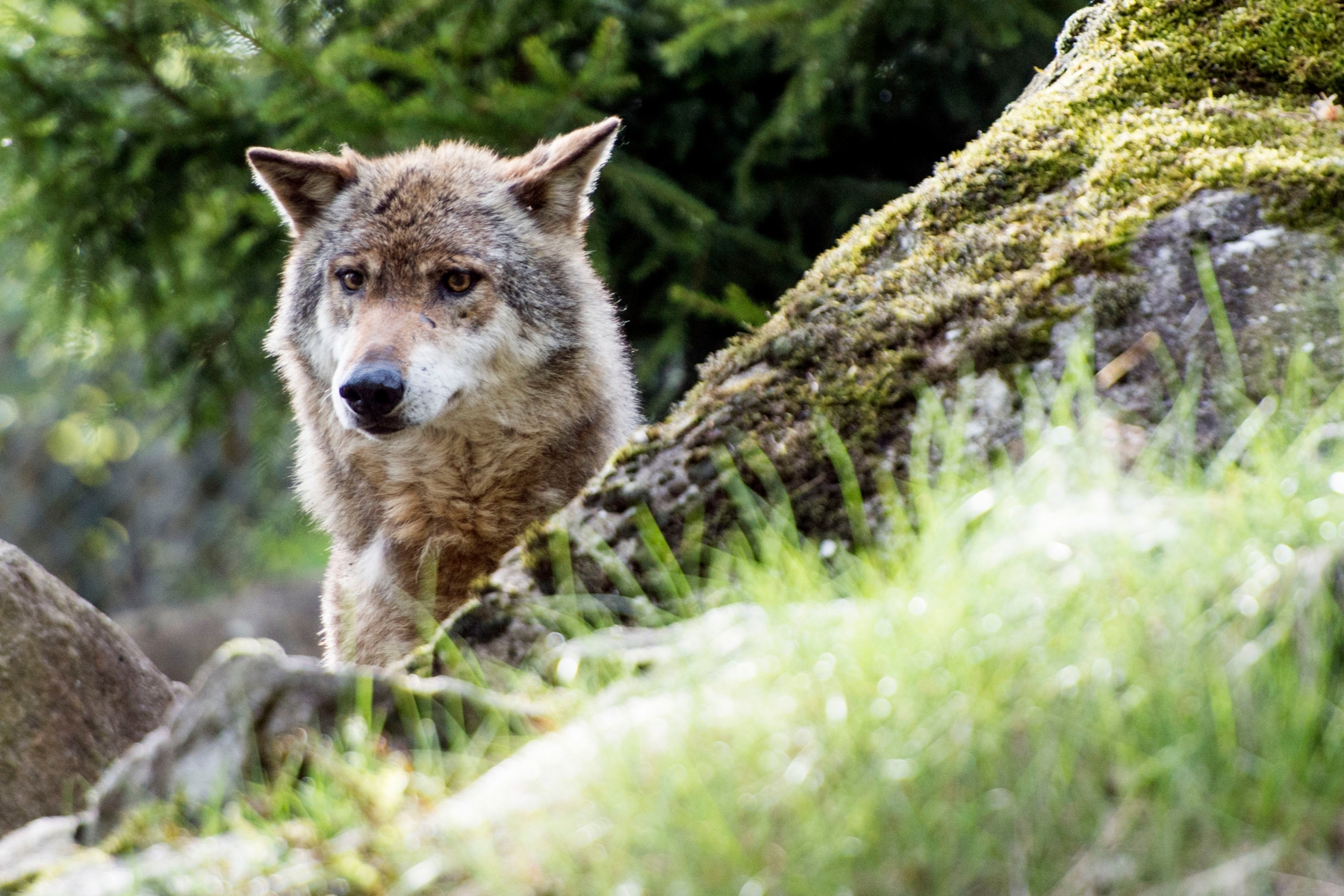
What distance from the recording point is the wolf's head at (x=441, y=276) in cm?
391

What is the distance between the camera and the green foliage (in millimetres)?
5039

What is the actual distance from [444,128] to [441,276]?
1268 millimetres

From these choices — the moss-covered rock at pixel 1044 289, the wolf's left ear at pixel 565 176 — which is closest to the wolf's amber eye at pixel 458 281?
the wolf's left ear at pixel 565 176

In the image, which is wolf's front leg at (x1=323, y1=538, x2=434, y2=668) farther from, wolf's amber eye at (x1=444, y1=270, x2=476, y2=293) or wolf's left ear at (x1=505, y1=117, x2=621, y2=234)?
wolf's left ear at (x1=505, y1=117, x2=621, y2=234)

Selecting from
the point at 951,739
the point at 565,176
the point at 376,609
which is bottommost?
the point at 376,609

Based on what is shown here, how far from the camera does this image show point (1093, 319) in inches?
98.8

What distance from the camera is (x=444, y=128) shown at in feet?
17.0

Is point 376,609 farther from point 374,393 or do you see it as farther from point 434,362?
point 434,362

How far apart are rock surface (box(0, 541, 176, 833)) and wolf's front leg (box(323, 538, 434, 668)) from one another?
62 centimetres

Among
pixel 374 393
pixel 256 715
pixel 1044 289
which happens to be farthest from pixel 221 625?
pixel 1044 289

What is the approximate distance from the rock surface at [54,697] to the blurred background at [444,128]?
7.67 feet

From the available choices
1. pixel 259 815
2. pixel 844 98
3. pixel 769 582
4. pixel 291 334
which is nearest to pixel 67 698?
pixel 291 334

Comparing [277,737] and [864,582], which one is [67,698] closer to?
[277,737]

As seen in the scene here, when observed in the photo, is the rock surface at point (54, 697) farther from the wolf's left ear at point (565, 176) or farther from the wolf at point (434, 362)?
the wolf's left ear at point (565, 176)
